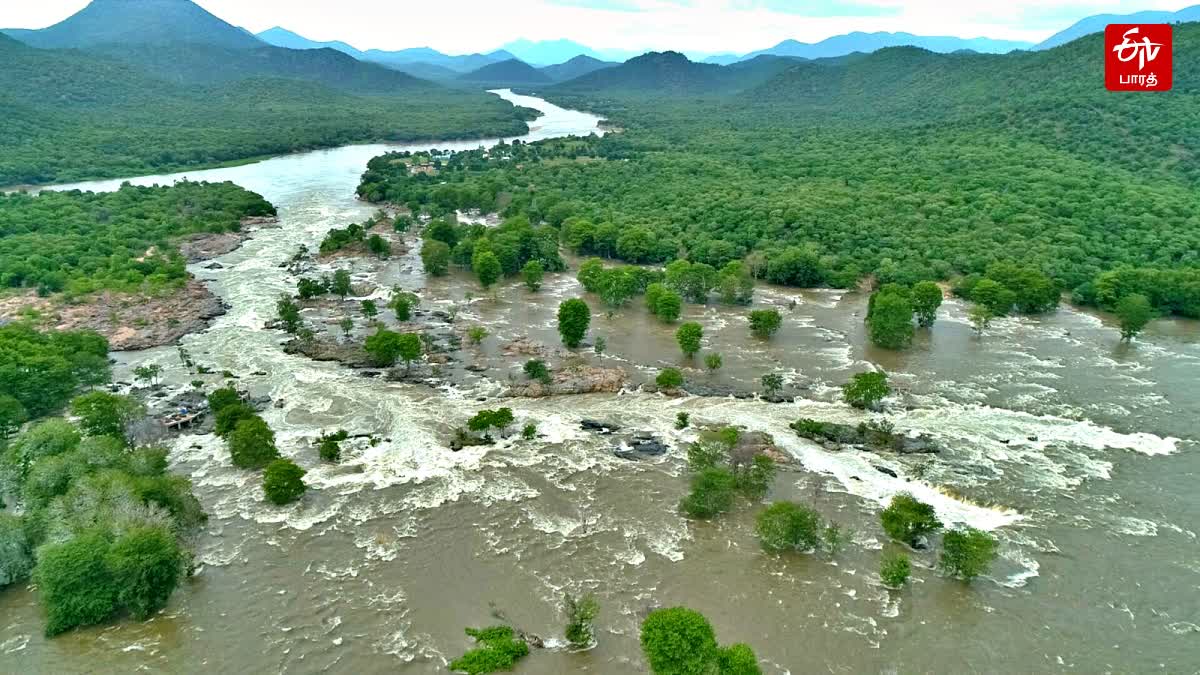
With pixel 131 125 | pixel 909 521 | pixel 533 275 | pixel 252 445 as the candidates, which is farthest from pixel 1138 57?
pixel 131 125

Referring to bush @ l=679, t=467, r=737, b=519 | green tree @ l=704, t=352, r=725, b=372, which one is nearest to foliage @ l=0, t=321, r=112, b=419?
bush @ l=679, t=467, r=737, b=519

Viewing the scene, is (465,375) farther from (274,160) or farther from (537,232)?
(274,160)

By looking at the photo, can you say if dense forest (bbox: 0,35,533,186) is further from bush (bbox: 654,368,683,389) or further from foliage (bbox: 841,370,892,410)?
foliage (bbox: 841,370,892,410)

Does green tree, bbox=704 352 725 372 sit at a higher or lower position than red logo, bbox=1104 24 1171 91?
lower

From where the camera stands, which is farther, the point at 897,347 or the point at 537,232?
the point at 537,232

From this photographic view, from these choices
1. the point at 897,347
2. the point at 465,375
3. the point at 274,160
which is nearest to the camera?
the point at 465,375

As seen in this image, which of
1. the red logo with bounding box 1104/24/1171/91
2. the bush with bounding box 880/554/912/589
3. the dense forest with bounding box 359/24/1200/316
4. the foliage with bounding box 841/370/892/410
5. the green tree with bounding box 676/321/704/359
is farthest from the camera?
the red logo with bounding box 1104/24/1171/91

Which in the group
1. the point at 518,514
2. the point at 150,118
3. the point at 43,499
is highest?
the point at 150,118

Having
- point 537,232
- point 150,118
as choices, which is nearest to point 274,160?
point 150,118
